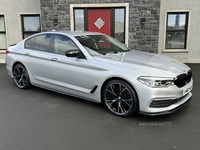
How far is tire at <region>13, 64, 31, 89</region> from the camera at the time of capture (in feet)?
17.4

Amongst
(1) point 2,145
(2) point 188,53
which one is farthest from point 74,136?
(2) point 188,53

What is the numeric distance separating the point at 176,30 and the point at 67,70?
6682mm

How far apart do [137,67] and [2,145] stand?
245 centimetres

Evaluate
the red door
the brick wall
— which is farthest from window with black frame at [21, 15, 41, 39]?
the red door

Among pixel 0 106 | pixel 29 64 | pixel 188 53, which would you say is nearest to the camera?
pixel 0 106

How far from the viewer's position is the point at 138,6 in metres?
8.04

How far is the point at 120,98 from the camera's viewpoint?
3.74 m

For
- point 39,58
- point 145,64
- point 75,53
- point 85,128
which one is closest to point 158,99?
point 145,64

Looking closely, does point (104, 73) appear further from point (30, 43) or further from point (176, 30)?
point (176, 30)

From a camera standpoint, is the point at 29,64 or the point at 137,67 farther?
the point at 29,64

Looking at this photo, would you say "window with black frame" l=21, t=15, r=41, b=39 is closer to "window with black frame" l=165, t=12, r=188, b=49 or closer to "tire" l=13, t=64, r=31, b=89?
"tire" l=13, t=64, r=31, b=89

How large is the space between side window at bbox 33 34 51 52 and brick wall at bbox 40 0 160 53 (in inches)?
135

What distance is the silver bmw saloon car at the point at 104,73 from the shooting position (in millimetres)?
3396

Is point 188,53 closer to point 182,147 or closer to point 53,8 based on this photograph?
point 53,8
